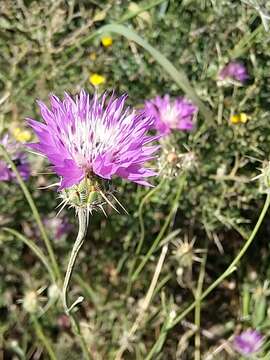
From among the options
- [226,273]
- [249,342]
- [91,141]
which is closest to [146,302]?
[249,342]

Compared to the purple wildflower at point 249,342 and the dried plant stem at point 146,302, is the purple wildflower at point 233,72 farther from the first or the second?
the purple wildflower at point 249,342

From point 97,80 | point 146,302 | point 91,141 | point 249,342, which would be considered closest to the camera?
point 91,141

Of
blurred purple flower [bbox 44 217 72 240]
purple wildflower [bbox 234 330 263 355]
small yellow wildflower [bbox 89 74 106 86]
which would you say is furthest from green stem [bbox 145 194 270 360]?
small yellow wildflower [bbox 89 74 106 86]

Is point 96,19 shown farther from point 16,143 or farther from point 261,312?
point 261,312

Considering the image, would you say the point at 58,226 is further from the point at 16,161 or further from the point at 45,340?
the point at 45,340

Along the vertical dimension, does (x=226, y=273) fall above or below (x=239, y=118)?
below

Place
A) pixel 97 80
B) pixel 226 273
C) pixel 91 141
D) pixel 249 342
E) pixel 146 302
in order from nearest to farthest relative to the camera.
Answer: pixel 91 141 < pixel 226 273 < pixel 249 342 < pixel 146 302 < pixel 97 80

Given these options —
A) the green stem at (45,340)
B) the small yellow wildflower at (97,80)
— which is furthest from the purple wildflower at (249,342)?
the small yellow wildflower at (97,80)
